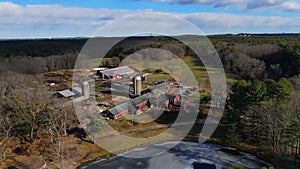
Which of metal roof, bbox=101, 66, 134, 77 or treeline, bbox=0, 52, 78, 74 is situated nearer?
treeline, bbox=0, 52, 78, 74

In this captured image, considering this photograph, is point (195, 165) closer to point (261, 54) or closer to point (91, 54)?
point (261, 54)

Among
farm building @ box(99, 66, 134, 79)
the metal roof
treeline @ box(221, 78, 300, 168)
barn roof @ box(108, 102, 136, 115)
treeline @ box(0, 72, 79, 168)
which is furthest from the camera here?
the metal roof

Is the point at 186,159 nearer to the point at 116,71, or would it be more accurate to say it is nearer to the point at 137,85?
the point at 137,85

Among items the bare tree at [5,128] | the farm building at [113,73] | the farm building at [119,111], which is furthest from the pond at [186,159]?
the farm building at [113,73]

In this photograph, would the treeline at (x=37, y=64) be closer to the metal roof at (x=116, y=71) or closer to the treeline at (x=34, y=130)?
the metal roof at (x=116, y=71)

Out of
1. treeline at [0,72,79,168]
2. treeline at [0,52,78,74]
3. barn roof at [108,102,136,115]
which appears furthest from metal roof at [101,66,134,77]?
treeline at [0,72,79,168]

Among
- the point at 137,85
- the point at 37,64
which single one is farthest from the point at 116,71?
the point at 137,85

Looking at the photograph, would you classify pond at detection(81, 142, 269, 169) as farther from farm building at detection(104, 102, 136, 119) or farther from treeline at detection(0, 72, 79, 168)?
farm building at detection(104, 102, 136, 119)

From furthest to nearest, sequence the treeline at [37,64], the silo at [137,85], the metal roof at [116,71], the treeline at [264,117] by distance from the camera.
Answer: the metal roof at [116,71] < the treeline at [37,64] < the silo at [137,85] < the treeline at [264,117]

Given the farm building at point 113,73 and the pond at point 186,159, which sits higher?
the farm building at point 113,73
